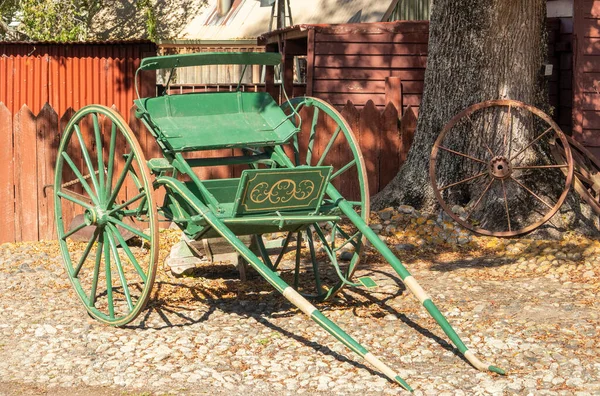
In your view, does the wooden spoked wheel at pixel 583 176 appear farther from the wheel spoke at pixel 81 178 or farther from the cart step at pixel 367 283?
the wheel spoke at pixel 81 178

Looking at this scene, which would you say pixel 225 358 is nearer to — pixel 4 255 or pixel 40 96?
pixel 4 255

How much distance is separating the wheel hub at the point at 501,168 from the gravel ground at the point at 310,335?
3.09 ft

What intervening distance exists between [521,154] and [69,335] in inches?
187

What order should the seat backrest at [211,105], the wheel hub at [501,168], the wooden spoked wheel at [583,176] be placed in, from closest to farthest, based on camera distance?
the seat backrest at [211,105] < the wooden spoked wheel at [583,176] < the wheel hub at [501,168]

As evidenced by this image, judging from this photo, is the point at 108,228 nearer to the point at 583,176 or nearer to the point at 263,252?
the point at 263,252

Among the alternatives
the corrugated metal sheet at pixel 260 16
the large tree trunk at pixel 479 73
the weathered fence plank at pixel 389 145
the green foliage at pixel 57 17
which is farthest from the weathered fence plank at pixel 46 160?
the green foliage at pixel 57 17

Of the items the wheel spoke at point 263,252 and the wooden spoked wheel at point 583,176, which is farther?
the wooden spoked wheel at point 583,176

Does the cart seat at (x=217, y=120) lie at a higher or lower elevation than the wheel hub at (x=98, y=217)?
higher

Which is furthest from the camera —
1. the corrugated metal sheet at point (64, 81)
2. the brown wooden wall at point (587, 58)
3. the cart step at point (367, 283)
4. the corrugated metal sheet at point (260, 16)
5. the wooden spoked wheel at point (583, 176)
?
the corrugated metal sheet at point (260, 16)

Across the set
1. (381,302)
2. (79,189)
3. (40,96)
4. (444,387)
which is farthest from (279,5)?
(444,387)

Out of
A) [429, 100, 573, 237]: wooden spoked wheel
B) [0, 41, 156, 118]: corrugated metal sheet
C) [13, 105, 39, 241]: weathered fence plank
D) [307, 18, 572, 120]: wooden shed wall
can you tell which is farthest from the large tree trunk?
[0, 41, 156, 118]: corrugated metal sheet

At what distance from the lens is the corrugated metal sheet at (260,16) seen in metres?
19.3

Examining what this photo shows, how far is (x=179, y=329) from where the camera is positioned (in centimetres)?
633

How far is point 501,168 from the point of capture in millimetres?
8859
